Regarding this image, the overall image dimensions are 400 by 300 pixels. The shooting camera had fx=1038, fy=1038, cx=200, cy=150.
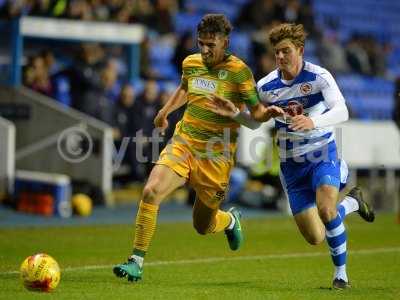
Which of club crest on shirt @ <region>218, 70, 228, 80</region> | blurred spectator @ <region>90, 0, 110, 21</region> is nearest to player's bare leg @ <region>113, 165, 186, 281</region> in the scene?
club crest on shirt @ <region>218, 70, 228, 80</region>

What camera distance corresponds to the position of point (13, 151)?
16.9 m

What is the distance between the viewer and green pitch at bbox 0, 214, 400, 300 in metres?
8.42

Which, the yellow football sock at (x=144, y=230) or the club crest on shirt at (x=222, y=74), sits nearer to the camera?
the yellow football sock at (x=144, y=230)

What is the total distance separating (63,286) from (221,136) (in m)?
1.91

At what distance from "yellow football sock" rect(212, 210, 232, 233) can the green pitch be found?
0.43 metres

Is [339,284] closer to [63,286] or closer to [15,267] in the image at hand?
[63,286]

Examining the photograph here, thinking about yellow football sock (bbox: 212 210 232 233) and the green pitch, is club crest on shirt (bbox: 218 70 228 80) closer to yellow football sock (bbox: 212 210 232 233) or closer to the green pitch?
yellow football sock (bbox: 212 210 232 233)

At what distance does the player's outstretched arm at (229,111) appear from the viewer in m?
8.70

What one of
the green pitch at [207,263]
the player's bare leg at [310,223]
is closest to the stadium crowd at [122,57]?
the green pitch at [207,263]

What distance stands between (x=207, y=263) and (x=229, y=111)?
8.58 feet

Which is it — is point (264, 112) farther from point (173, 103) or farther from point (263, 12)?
point (263, 12)

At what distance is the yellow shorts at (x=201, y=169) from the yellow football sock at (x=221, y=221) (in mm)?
567

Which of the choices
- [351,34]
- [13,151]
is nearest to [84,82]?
[13,151]

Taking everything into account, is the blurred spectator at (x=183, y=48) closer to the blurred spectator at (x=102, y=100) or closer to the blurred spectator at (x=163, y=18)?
the blurred spectator at (x=163, y=18)
